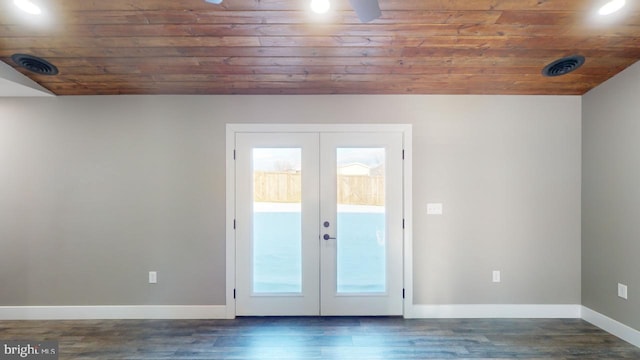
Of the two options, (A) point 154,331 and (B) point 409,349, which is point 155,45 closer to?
A: (A) point 154,331

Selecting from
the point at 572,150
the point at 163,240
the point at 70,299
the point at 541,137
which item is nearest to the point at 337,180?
the point at 163,240

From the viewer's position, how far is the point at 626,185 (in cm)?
293

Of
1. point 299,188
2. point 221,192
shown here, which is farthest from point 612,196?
point 221,192

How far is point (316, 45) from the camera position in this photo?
105 inches

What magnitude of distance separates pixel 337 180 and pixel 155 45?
6.78 feet

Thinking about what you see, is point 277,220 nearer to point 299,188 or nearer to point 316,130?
point 299,188

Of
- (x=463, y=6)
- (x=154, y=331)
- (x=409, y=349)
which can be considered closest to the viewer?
(x=463, y=6)

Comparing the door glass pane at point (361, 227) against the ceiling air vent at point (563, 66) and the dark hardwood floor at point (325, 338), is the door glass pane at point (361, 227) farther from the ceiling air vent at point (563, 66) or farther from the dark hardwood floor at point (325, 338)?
the ceiling air vent at point (563, 66)

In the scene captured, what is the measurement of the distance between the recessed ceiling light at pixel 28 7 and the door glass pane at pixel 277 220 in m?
2.00

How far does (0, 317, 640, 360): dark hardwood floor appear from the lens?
2703mm

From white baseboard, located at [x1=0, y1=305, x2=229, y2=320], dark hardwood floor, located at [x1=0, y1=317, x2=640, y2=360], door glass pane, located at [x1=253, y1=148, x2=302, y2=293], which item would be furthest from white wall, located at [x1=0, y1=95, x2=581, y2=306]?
door glass pane, located at [x1=253, y1=148, x2=302, y2=293]

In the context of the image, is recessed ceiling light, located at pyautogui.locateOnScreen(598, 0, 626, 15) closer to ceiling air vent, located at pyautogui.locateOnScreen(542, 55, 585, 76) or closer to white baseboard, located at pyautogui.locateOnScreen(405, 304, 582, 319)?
ceiling air vent, located at pyautogui.locateOnScreen(542, 55, 585, 76)

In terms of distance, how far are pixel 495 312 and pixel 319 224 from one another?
210cm

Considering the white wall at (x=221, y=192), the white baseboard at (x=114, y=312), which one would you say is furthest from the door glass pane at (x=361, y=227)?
the white baseboard at (x=114, y=312)
